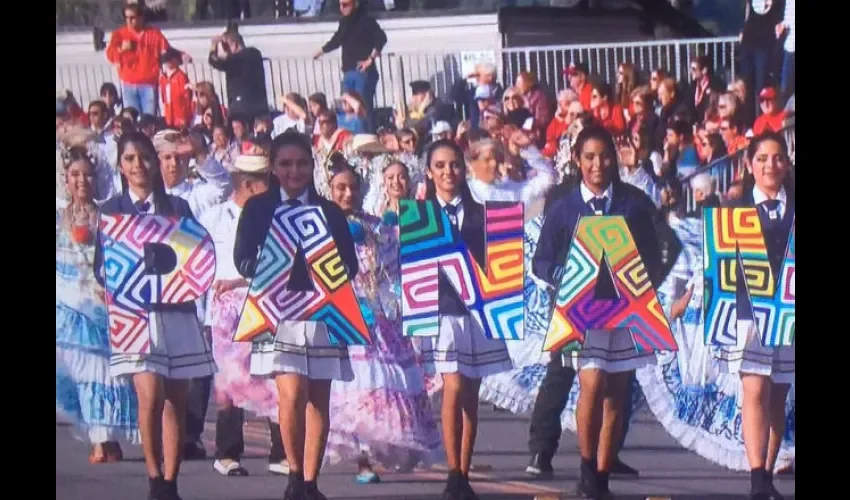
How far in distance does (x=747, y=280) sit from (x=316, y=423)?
1.62 meters

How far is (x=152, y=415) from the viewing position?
176 inches

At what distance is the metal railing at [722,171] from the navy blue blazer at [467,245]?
28.9 inches

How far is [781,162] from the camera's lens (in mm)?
4410

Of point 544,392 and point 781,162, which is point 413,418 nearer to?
point 544,392

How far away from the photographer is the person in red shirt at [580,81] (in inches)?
172

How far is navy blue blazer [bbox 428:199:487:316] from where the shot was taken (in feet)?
14.4

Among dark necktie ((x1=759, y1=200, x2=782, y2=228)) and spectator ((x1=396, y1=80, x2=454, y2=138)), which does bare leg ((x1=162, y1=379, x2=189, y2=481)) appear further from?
dark necktie ((x1=759, y1=200, x2=782, y2=228))

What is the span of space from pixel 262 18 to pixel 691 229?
1.70m

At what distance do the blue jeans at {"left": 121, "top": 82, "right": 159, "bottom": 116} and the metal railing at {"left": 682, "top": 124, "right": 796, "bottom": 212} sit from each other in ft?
6.29

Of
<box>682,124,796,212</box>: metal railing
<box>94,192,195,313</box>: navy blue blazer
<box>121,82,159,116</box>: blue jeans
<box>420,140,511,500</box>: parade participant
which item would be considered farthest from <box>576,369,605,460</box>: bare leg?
<box>121,82,159,116</box>: blue jeans

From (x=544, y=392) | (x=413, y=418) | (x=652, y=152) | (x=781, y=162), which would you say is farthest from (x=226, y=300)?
(x=781, y=162)

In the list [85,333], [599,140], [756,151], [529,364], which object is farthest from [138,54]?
[756,151]

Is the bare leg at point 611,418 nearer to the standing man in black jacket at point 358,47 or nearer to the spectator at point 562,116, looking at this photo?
the spectator at point 562,116

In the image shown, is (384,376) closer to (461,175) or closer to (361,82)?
(461,175)
